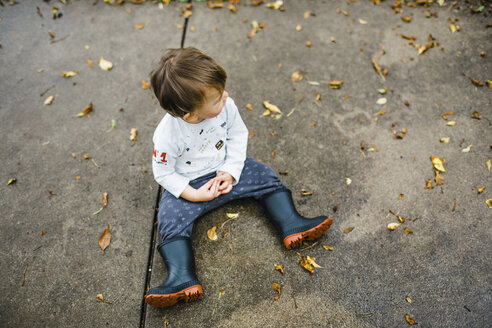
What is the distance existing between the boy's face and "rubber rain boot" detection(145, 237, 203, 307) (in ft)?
2.54

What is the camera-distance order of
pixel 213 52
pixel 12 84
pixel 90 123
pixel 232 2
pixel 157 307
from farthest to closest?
1. pixel 232 2
2. pixel 213 52
3. pixel 12 84
4. pixel 90 123
5. pixel 157 307

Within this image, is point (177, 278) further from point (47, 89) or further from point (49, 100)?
point (47, 89)

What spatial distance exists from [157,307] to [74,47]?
8.42 feet

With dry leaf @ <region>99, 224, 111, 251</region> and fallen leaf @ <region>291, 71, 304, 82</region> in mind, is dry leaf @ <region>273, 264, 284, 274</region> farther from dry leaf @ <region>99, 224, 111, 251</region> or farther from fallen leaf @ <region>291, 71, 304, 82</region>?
fallen leaf @ <region>291, 71, 304, 82</region>

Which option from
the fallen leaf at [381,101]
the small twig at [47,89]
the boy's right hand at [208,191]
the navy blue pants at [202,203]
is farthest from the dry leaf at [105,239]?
the fallen leaf at [381,101]

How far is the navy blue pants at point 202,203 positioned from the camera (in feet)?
6.03

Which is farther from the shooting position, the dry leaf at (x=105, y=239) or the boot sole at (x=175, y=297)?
the dry leaf at (x=105, y=239)

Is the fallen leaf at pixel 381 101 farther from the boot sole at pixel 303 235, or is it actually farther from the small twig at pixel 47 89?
the small twig at pixel 47 89

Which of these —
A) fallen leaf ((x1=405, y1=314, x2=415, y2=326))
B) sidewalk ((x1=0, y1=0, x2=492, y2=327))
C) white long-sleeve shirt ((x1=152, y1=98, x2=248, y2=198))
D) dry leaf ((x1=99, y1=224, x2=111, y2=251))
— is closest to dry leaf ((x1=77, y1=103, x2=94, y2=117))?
sidewalk ((x1=0, y1=0, x2=492, y2=327))

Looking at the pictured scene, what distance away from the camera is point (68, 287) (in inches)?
71.7

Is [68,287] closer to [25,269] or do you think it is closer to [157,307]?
[25,269]

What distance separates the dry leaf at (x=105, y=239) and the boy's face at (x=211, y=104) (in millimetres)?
1058

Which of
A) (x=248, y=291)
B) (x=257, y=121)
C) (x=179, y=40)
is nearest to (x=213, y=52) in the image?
(x=179, y=40)

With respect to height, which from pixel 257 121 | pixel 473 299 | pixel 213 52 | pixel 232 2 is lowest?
pixel 473 299
